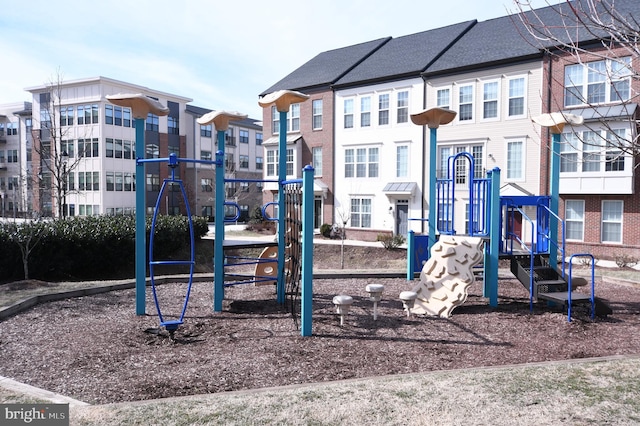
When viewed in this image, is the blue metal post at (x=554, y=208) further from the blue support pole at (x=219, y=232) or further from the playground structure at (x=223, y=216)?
the blue support pole at (x=219, y=232)

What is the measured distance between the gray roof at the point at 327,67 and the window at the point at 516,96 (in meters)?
10.6

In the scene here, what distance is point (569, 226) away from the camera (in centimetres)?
2289

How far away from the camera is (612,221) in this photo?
21.6 meters

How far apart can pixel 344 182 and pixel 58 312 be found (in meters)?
23.0

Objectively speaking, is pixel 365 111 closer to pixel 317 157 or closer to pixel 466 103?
pixel 317 157

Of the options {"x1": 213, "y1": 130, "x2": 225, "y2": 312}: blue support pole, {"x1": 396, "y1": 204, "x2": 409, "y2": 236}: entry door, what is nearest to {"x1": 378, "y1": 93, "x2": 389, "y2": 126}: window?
{"x1": 396, "y1": 204, "x2": 409, "y2": 236}: entry door

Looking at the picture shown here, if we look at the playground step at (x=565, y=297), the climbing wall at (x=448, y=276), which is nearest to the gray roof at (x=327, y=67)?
the climbing wall at (x=448, y=276)

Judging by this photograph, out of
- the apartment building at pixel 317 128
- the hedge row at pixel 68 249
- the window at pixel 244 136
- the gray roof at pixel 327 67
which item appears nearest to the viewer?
the hedge row at pixel 68 249

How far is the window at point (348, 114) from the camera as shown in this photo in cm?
2980

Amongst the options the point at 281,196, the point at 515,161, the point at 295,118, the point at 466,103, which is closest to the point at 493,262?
the point at 281,196

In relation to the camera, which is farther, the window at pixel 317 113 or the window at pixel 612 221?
the window at pixel 317 113

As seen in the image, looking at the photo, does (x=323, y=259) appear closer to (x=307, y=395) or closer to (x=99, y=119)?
(x=307, y=395)

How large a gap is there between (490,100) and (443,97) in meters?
2.53

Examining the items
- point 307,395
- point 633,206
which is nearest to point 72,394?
point 307,395
